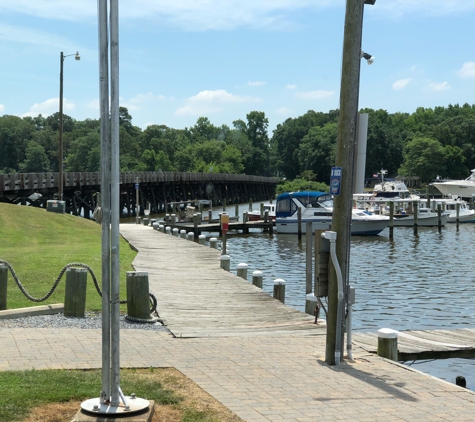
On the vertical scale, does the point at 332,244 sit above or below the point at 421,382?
above

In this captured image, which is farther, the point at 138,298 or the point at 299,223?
the point at 299,223

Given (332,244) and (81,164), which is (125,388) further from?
(81,164)

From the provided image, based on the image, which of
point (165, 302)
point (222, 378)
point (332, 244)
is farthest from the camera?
point (165, 302)

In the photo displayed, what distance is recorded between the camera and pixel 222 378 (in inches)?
357

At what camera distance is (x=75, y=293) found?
13.2m

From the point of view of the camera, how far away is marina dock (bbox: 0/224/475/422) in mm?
7926

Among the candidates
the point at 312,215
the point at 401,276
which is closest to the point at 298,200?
the point at 312,215

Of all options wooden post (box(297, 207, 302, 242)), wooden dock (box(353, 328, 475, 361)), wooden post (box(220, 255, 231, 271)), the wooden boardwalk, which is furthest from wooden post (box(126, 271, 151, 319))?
wooden post (box(297, 207, 302, 242))

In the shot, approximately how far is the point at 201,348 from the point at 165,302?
5.04 metres

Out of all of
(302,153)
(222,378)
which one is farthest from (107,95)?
(302,153)

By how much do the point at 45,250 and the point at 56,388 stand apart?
695 inches

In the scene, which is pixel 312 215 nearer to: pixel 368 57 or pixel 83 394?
pixel 368 57

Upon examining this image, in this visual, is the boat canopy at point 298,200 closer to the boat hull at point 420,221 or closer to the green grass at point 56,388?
the boat hull at point 420,221

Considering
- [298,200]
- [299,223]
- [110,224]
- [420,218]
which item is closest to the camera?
[110,224]
